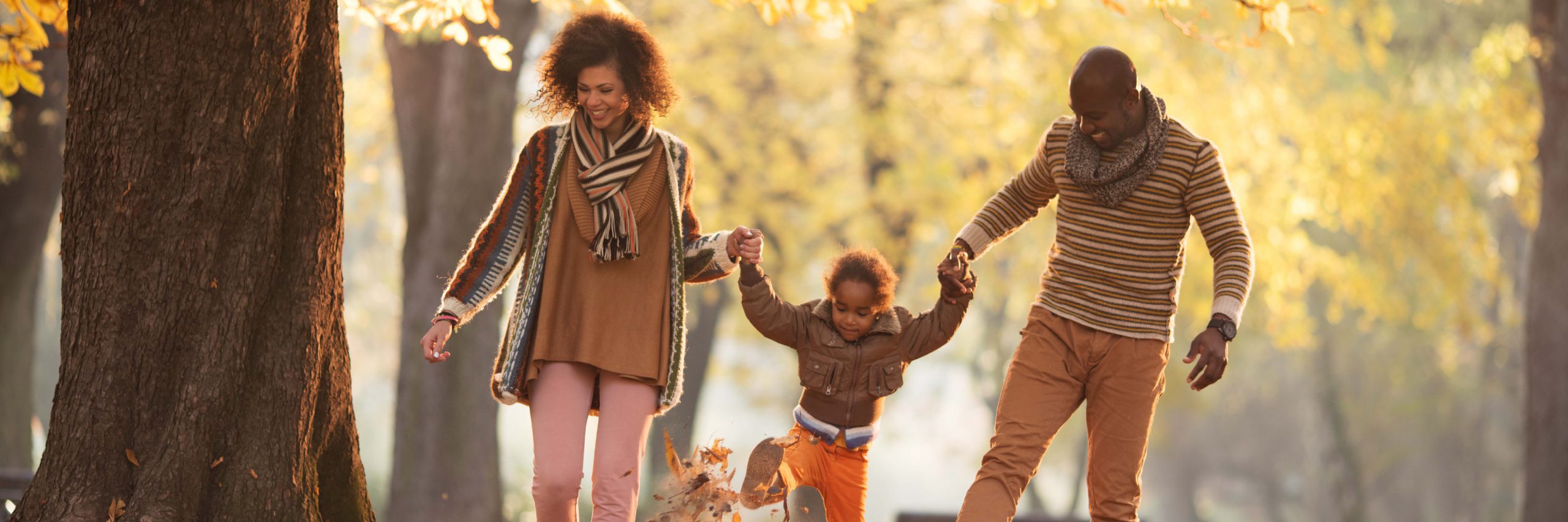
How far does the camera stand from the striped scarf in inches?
164

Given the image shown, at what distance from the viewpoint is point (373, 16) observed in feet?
20.2

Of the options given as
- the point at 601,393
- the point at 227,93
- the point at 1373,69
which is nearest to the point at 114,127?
the point at 227,93

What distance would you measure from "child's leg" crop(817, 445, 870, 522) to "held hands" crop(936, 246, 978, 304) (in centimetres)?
66

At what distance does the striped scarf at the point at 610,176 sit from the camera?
4.16 m

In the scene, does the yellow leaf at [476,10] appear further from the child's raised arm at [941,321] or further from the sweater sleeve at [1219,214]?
the sweater sleeve at [1219,214]

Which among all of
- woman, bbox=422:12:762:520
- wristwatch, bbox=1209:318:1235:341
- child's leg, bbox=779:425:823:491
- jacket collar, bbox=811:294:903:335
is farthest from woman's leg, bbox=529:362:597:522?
wristwatch, bbox=1209:318:1235:341

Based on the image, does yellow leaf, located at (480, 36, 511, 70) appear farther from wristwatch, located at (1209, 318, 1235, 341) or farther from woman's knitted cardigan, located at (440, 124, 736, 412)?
wristwatch, located at (1209, 318, 1235, 341)

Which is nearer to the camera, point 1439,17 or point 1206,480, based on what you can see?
point 1439,17

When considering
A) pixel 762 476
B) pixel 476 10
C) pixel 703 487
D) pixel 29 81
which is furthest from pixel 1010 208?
pixel 29 81

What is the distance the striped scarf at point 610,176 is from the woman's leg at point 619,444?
16.3 inches

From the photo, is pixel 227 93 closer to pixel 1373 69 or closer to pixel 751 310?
pixel 751 310

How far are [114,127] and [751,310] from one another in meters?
2.07

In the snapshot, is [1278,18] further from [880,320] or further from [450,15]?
[450,15]

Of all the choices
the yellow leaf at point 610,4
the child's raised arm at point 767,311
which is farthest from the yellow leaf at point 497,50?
the child's raised arm at point 767,311
